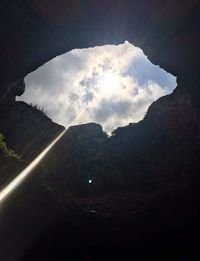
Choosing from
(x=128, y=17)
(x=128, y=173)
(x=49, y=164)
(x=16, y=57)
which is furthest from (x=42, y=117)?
(x=128, y=17)

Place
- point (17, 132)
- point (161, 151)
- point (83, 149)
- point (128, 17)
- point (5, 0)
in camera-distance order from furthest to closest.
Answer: point (83, 149) → point (161, 151) → point (17, 132) → point (128, 17) → point (5, 0)

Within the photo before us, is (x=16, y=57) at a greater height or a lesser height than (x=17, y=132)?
lesser

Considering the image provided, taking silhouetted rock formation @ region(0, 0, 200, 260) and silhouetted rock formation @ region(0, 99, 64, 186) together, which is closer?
silhouetted rock formation @ region(0, 0, 200, 260)

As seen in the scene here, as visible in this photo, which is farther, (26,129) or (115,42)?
(26,129)

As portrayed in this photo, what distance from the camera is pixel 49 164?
24.4 metres

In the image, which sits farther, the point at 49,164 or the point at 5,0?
the point at 49,164

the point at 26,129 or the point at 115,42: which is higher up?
the point at 26,129

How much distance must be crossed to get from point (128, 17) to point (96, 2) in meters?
1.35

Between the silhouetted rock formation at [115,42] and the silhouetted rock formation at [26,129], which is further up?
the silhouetted rock formation at [26,129]

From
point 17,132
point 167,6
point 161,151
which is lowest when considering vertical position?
point 167,6

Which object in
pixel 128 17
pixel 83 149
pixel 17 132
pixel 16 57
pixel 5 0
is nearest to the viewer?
pixel 5 0

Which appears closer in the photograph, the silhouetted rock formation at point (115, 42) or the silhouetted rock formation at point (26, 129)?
the silhouetted rock formation at point (115, 42)

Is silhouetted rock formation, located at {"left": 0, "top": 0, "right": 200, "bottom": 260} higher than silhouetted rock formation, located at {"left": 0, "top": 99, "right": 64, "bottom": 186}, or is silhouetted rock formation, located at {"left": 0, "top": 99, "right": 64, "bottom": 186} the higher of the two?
silhouetted rock formation, located at {"left": 0, "top": 99, "right": 64, "bottom": 186}

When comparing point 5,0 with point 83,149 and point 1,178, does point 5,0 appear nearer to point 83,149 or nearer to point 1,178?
point 1,178
